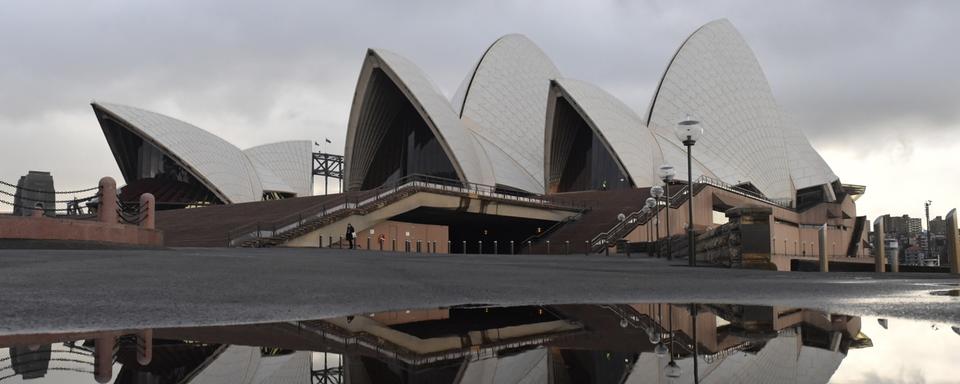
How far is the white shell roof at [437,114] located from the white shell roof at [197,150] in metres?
11.5

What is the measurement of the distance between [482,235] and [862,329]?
4310 cm

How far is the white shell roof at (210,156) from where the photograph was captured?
52125 millimetres

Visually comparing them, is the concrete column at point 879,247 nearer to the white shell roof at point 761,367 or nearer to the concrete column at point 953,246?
the concrete column at point 953,246

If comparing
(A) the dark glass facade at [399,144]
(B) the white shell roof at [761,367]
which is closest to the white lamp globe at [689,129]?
(B) the white shell roof at [761,367]

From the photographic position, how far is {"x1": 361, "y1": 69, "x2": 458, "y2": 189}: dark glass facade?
50378 millimetres

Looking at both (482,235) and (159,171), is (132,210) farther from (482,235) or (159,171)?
(482,235)

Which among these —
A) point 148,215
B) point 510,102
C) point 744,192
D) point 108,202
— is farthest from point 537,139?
point 108,202

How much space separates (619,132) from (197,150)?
102 feet

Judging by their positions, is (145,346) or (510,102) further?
(510,102)

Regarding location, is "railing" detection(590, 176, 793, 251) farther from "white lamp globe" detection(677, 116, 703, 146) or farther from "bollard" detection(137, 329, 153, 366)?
"bollard" detection(137, 329, 153, 366)

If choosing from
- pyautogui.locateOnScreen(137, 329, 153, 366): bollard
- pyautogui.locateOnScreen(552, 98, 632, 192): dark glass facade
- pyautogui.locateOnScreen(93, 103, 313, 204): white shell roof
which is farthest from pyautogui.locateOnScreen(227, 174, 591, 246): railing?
pyautogui.locateOnScreen(93, 103, 313, 204): white shell roof

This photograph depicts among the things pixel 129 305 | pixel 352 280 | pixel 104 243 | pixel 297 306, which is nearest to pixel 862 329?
pixel 297 306

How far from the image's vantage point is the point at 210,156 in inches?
2185

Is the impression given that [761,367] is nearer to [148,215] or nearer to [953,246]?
[953,246]
